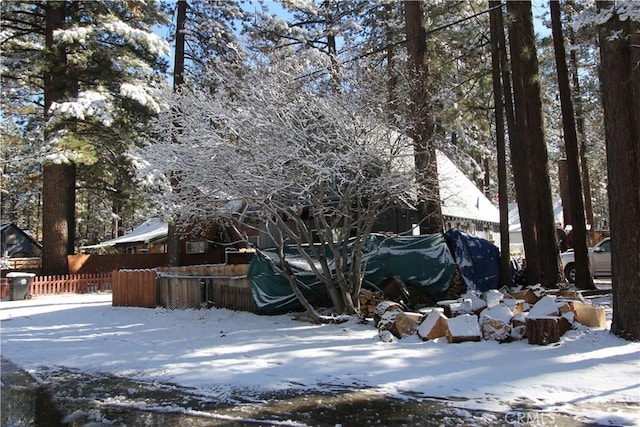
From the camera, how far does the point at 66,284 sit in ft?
62.2

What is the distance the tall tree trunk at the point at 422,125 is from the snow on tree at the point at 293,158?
774 millimetres

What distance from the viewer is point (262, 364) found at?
23.3 ft

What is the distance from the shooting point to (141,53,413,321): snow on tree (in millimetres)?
9320

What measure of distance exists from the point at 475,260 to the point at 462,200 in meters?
3.45

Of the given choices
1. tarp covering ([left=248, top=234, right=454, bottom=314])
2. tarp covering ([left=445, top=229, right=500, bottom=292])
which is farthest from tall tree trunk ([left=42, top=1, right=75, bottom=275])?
tarp covering ([left=445, top=229, right=500, bottom=292])

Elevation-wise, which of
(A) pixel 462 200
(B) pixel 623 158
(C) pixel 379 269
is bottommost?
(C) pixel 379 269

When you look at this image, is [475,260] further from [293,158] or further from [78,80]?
[78,80]

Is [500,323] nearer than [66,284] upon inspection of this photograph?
Yes

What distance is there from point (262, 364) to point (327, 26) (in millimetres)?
19284

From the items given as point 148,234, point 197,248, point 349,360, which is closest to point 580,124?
point 197,248

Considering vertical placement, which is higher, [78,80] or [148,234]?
[78,80]

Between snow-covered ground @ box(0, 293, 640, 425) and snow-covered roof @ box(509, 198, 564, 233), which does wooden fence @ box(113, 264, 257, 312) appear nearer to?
snow-covered ground @ box(0, 293, 640, 425)

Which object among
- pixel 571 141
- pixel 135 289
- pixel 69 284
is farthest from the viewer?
pixel 69 284

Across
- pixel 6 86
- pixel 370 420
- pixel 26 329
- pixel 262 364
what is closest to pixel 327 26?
pixel 6 86
